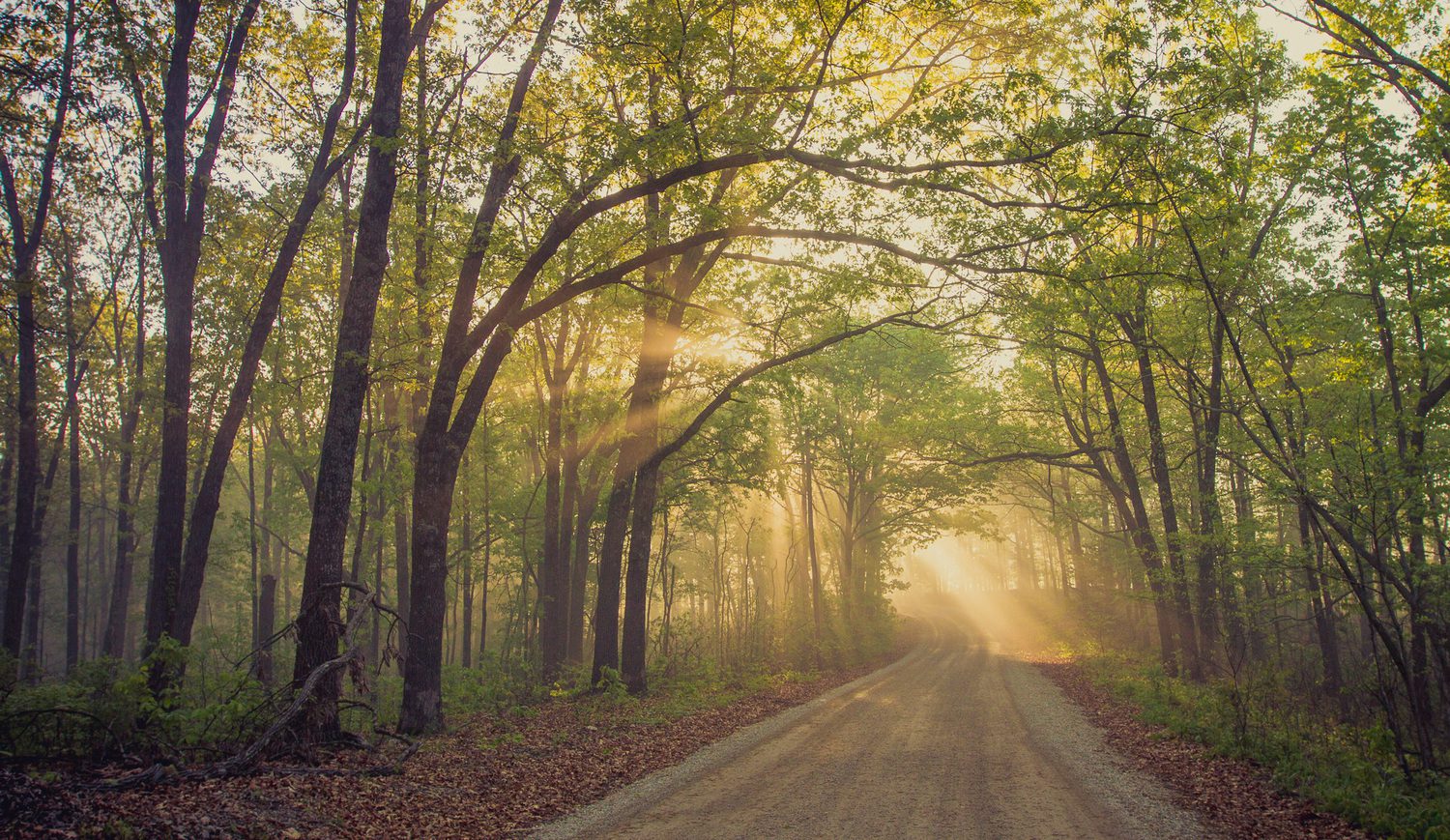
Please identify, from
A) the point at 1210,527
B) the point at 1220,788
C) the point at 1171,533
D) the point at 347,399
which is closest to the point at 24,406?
the point at 347,399

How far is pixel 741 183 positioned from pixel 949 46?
510cm

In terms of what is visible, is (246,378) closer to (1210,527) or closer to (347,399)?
(347,399)

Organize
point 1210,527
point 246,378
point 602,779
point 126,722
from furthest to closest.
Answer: point 1210,527 < point 246,378 < point 602,779 < point 126,722

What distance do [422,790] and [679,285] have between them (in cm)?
1167

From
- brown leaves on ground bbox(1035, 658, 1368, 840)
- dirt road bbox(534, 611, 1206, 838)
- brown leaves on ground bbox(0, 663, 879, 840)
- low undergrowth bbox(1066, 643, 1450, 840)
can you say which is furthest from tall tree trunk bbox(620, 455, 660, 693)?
low undergrowth bbox(1066, 643, 1450, 840)

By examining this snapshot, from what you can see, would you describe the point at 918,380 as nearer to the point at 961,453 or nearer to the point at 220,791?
the point at 961,453

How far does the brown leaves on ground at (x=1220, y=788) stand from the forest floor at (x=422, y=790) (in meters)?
6.19

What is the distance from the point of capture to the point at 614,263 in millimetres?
13203

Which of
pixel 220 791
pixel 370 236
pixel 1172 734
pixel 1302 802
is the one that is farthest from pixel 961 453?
pixel 220 791

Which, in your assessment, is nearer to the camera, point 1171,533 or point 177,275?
point 177,275

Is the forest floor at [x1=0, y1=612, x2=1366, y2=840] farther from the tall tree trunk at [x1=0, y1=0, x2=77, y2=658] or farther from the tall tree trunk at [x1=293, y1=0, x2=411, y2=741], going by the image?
the tall tree trunk at [x1=0, y1=0, x2=77, y2=658]

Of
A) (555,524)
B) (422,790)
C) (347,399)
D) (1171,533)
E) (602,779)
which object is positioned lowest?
(602,779)

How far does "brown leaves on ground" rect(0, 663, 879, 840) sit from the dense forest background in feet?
4.54

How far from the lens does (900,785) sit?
8.27 meters
